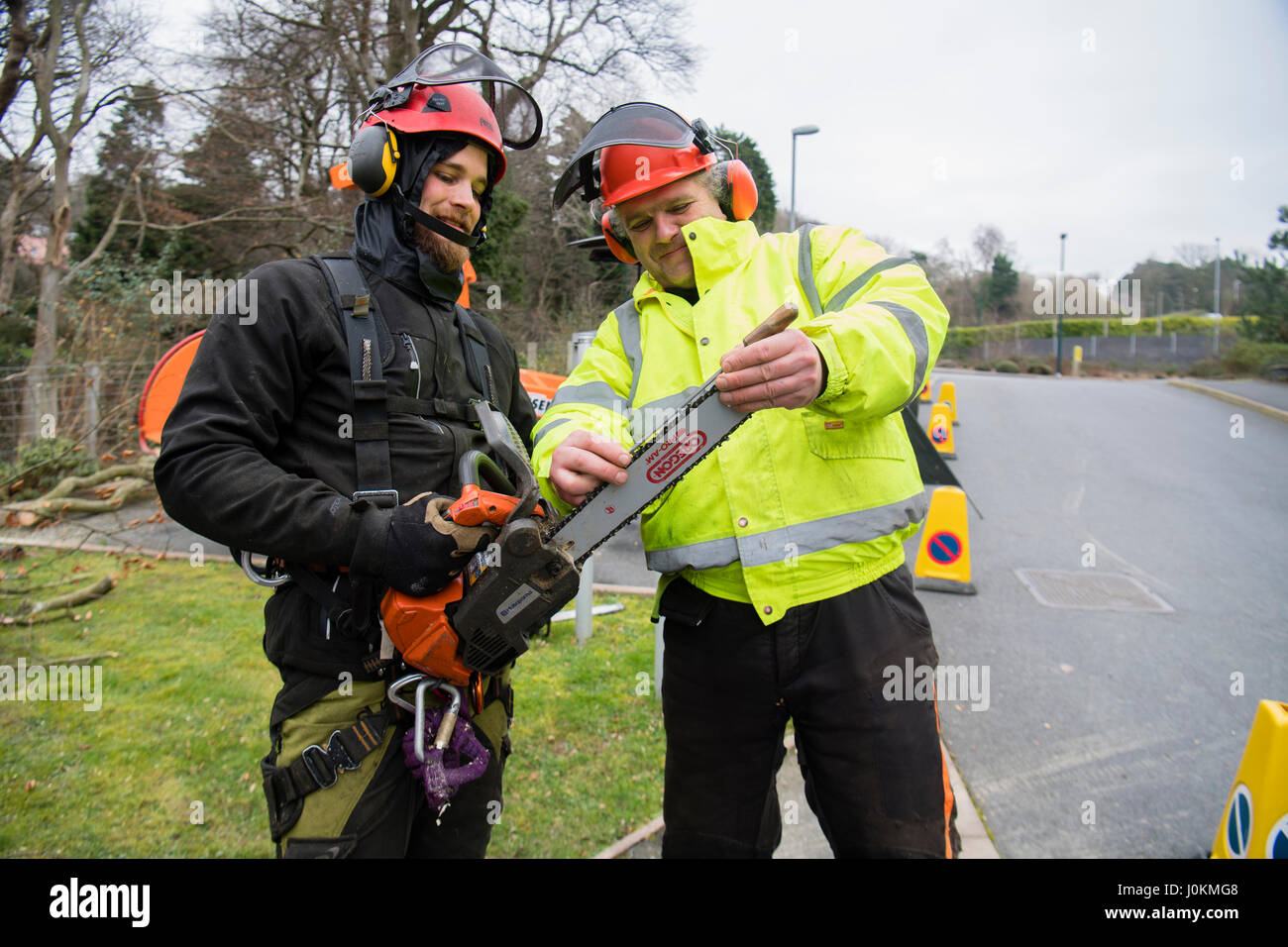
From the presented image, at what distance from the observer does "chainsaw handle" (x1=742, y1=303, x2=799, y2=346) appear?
1.33 m

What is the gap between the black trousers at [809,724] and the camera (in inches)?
64.7

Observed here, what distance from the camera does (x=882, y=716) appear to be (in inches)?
64.7

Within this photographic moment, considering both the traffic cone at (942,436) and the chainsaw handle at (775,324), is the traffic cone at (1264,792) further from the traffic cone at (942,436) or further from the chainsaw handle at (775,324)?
the traffic cone at (942,436)

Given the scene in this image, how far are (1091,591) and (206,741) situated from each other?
6763mm

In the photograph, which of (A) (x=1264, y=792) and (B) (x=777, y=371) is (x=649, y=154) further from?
(A) (x=1264, y=792)

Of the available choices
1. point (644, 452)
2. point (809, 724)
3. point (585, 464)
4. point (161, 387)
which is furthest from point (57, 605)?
point (809, 724)

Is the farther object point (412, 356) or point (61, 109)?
point (61, 109)

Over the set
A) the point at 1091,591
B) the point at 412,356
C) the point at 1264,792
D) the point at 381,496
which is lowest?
the point at 1091,591

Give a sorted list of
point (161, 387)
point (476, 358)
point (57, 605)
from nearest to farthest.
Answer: point (476, 358) → point (161, 387) → point (57, 605)

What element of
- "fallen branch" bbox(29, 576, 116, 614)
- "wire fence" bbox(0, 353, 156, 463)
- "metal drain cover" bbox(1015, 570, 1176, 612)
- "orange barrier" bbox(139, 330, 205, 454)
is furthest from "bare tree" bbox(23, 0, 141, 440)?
"metal drain cover" bbox(1015, 570, 1176, 612)

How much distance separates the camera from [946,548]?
243 inches

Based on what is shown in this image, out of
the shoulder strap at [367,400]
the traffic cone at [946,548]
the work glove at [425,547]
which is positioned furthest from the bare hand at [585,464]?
the traffic cone at [946,548]

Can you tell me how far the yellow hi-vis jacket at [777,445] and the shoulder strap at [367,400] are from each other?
423mm
